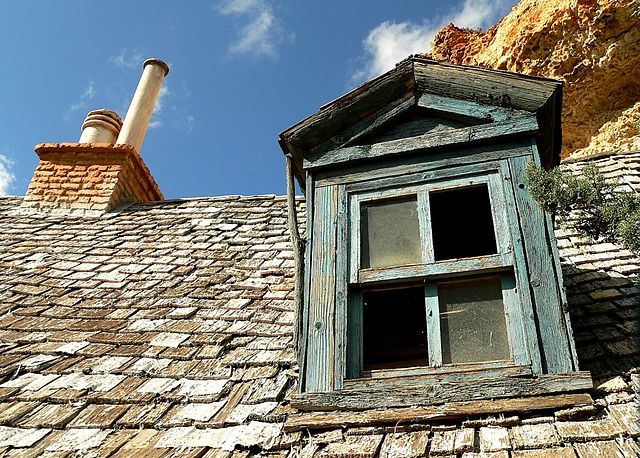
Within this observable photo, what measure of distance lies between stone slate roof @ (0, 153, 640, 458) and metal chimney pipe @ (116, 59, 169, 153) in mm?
2599

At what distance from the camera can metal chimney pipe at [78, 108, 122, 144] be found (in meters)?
8.20

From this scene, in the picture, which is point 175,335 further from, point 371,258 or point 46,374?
point 371,258

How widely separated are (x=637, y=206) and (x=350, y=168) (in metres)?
1.60

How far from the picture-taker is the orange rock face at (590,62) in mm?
12969

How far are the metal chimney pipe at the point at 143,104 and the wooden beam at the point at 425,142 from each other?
4.93 metres

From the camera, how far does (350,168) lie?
3713mm

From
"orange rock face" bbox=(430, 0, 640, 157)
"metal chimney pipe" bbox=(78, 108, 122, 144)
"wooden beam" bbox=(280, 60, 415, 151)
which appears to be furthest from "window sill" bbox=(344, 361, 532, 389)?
"orange rock face" bbox=(430, 0, 640, 157)

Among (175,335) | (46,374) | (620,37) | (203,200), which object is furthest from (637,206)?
(620,37)

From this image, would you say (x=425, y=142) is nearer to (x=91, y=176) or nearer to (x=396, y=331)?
(x=396, y=331)

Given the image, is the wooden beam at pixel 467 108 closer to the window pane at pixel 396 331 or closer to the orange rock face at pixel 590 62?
the window pane at pixel 396 331

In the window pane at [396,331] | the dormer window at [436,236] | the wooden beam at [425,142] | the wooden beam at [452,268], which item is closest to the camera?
the dormer window at [436,236]

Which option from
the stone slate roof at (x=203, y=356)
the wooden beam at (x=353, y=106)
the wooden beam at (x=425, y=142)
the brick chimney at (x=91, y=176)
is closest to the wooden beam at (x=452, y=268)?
the stone slate roof at (x=203, y=356)

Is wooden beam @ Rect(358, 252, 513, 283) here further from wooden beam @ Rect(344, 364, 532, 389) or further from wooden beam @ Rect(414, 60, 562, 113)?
wooden beam @ Rect(414, 60, 562, 113)

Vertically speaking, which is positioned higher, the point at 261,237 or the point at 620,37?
the point at 620,37
